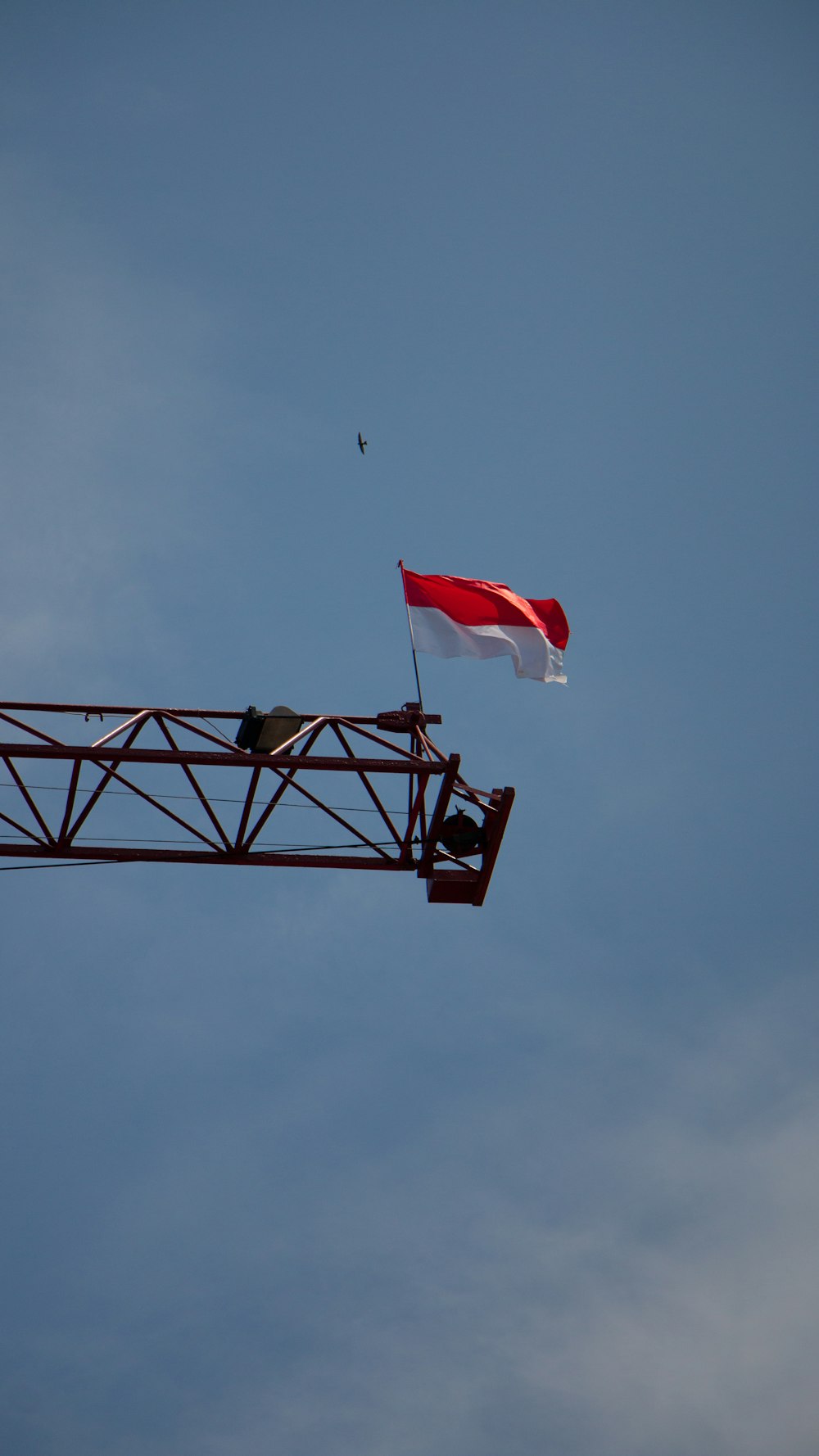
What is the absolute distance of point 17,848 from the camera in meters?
20.2

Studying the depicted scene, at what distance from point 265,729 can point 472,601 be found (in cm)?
388

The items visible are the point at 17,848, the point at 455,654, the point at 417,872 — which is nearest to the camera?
the point at 17,848

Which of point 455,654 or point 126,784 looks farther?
point 455,654

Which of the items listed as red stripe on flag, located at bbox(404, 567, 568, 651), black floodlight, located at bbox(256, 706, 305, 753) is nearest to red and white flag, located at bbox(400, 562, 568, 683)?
red stripe on flag, located at bbox(404, 567, 568, 651)

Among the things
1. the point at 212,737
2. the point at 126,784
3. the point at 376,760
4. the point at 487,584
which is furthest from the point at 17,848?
the point at 487,584

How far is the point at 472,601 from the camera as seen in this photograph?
2311 centimetres

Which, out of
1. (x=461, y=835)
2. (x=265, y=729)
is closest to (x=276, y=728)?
(x=265, y=729)

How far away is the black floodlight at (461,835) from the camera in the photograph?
2153cm

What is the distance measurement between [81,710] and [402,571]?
4.99 meters

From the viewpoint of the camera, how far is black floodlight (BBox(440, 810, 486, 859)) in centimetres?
2153

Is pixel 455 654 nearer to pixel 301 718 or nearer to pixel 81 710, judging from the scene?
pixel 301 718

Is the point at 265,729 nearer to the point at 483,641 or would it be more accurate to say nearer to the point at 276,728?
the point at 276,728

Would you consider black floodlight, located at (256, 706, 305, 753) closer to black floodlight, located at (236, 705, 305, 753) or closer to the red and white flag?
black floodlight, located at (236, 705, 305, 753)

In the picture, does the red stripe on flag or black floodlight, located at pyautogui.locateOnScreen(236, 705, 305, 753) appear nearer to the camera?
black floodlight, located at pyautogui.locateOnScreen(236, 705, 305, 753)
